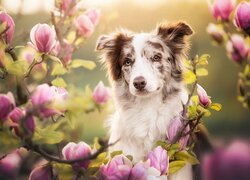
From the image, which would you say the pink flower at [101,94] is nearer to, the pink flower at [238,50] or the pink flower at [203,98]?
the pink flower at [203,98]

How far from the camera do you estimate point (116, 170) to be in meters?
1.24

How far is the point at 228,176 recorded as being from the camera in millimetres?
1092

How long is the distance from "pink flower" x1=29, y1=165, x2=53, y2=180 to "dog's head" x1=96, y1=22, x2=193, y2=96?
0.81 m

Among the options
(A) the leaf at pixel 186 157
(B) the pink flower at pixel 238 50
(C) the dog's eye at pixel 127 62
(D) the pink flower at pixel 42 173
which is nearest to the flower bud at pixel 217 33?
(B) the pink flower at pixel 238 50

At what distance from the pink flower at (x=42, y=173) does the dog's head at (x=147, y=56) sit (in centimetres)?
81

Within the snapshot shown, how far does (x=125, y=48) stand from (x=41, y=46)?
81 centimetres

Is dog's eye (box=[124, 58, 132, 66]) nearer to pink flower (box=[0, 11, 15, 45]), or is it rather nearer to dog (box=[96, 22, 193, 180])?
dog (box=[96, 22, 193, 180])

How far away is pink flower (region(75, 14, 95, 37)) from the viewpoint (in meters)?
1.97

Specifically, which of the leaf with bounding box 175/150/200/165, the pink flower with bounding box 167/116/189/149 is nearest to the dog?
the pink flower with bounding box 167/116/189/149

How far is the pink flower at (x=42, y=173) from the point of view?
3.97 feet

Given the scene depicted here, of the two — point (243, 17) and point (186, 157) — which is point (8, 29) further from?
point (243, 17)

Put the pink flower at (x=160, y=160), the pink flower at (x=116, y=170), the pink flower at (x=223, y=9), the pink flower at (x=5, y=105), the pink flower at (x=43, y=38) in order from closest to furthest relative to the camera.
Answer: the pink flower at (x=5, y=105), the pink flower at (x=116, y=170), the pink flower at (x=160, y=160), the pink flower at (x=43, y=38), the pink flower at (x=223, y=9)

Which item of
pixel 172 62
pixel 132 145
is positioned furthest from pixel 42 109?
pixel 172 62

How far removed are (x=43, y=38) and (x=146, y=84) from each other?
64cm
